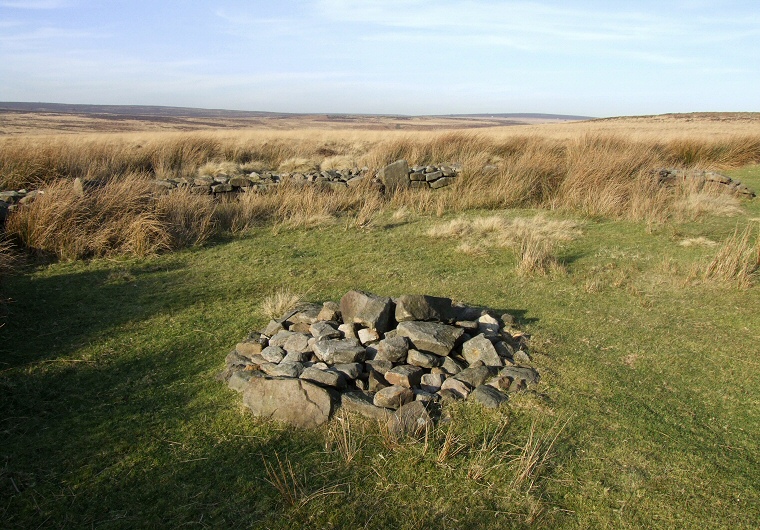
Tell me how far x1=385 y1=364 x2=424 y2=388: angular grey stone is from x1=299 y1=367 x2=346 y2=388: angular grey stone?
32cm

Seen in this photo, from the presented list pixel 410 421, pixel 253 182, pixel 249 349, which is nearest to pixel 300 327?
pixel 249 349

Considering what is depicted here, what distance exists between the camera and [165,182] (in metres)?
9.86

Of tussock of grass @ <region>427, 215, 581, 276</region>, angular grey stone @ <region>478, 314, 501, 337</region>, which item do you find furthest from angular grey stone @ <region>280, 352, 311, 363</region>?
tussock of grass @ <region>427, 215, 581, 276</region>

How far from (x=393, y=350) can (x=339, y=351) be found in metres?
0.38

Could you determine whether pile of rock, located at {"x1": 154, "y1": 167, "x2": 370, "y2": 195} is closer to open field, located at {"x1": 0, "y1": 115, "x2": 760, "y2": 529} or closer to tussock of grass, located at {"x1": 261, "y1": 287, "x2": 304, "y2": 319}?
open field, located at {"x1": 0, "y1": 115, "x2": 760, "y2": 529}

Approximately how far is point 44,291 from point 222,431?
3603 millimetres

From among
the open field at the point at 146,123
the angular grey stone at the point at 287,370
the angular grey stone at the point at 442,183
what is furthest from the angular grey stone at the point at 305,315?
the open field at the point at 146,123

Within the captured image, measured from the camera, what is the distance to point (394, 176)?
11.4 m

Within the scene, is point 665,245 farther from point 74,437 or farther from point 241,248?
point 74,437

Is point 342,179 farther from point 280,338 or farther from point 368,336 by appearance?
point 368,336

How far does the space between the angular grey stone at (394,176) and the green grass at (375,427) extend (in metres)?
5.55

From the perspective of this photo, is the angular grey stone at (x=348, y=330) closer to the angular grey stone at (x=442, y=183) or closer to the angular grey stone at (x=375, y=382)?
the angular grey stone at (x=375, y=382)

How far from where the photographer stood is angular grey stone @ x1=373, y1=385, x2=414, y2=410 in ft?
11.0

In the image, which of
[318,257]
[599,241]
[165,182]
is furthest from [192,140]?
[599,241]
